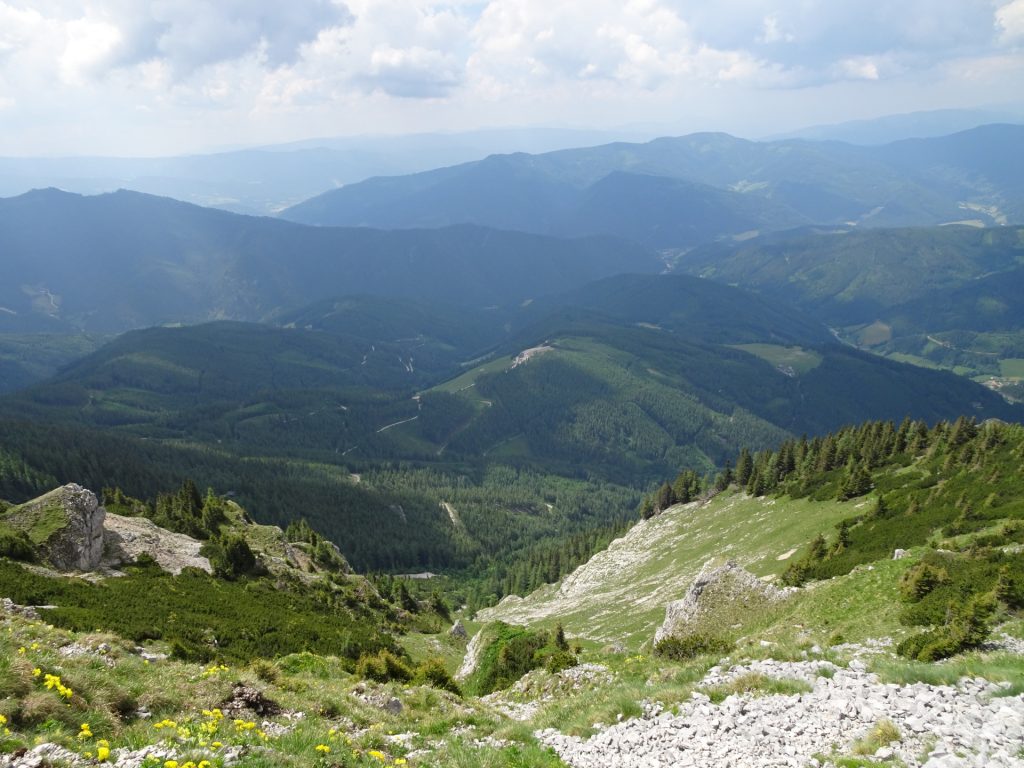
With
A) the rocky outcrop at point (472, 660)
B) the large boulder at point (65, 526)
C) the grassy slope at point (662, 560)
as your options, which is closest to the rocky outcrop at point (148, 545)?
the large boulder at point (65, 526)

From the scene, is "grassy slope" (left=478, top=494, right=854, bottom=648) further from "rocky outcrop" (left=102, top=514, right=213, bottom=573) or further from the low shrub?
"rocky outcrop" (left=102, top=514, right=213, bottom=573)

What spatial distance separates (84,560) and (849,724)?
61.8 meters

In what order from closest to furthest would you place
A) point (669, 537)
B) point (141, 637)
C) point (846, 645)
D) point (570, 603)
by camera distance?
point (846, 645) < point (141, 637) < point (570, 603) < point (669, 537)

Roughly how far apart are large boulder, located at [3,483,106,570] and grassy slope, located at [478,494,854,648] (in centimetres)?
5115

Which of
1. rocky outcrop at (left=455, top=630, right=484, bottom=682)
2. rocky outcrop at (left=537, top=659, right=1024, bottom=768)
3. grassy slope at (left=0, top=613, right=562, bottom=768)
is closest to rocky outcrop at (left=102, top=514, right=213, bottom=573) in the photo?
rocky outcrop at (left=455, top=630, right=484, bottom=682)

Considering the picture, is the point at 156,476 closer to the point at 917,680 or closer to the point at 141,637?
the point at 141,637

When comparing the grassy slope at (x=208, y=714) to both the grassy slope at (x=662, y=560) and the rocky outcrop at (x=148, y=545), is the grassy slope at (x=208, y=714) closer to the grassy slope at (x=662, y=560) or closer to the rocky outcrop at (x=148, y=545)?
the rocky outcrop at (x=148, y=545)

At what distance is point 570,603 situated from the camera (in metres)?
88.7

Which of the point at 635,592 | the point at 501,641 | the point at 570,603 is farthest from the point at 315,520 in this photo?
the point at 501,641

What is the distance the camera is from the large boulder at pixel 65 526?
49.7m

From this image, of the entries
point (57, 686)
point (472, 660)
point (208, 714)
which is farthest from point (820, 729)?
point (472, 660)

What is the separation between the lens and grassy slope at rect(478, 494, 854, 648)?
64.6m

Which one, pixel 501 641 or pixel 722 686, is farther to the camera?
pixel 501 641

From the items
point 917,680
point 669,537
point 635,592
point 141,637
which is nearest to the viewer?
point 917,680
